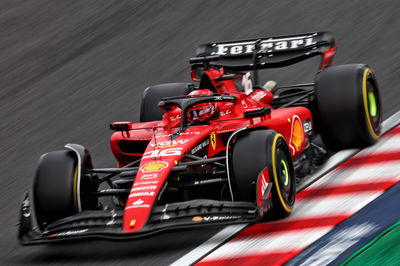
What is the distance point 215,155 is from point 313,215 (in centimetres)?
117

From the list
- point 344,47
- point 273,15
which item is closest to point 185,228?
point 344,47

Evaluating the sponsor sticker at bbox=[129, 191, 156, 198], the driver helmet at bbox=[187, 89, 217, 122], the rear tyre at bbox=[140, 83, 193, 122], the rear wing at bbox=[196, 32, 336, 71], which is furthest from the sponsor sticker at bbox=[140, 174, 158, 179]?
the rear wing at bbox=[196, 32, 336, 71]

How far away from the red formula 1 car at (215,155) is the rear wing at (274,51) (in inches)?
0.5

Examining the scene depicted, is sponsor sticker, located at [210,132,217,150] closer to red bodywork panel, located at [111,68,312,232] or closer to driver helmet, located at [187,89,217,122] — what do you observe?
red bodywork panel, located at [111,68,312,232]

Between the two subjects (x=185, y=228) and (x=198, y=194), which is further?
(x=198, y=194)

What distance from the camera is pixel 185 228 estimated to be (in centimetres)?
646

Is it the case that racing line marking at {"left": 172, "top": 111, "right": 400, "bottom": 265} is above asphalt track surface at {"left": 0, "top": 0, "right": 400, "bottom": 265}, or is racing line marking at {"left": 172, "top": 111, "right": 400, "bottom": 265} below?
below

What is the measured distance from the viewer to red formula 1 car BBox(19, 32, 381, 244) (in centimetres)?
668

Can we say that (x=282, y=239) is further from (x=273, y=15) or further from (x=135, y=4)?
(x=135, y=4)

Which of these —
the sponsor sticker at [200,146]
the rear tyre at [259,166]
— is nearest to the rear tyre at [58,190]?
the sponsor sticker at [200,146]

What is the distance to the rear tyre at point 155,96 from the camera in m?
9.51

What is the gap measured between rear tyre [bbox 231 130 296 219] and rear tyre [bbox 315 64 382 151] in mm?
1553

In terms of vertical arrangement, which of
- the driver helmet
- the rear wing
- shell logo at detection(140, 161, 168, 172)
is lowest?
shell logo at detection(140, 161, 168, 172)

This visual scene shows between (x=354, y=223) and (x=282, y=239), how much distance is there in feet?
1.80
